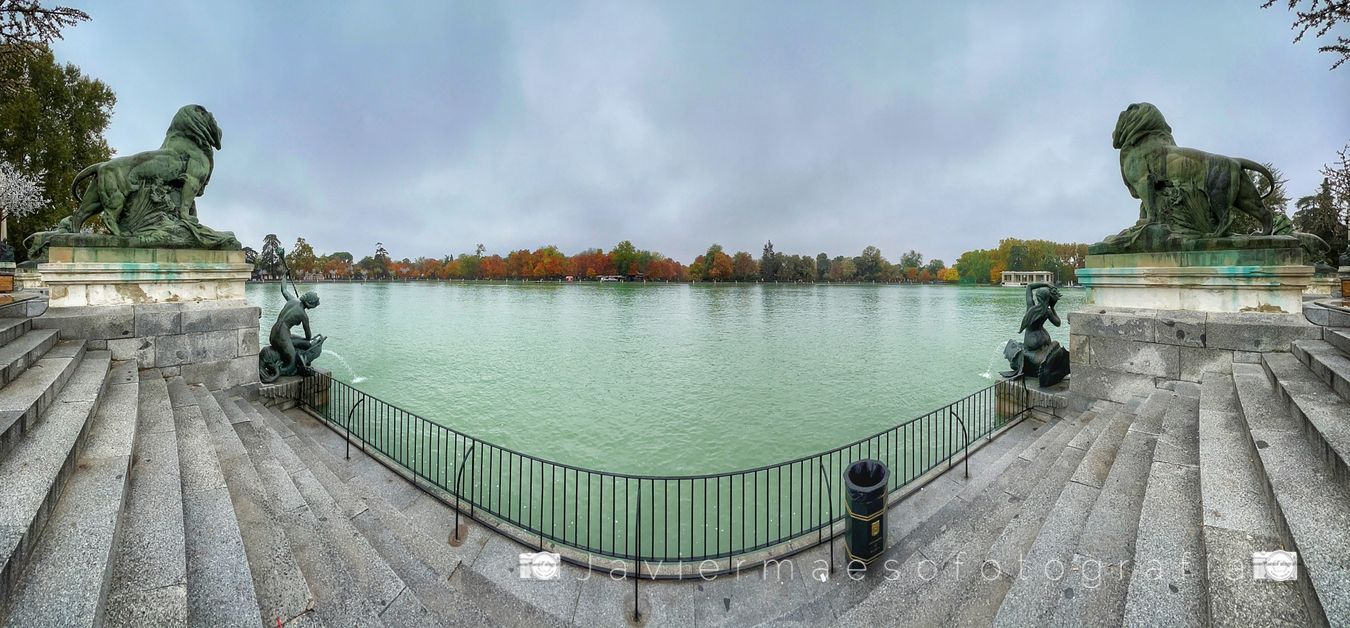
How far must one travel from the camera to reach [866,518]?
13.0 ft

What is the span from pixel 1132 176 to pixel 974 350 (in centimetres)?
995

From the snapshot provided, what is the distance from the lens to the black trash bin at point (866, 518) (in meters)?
3.95

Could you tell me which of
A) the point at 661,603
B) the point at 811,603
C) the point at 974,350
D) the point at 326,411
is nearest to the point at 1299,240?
the point at 811,603

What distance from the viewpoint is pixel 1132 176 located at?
23.9 ft

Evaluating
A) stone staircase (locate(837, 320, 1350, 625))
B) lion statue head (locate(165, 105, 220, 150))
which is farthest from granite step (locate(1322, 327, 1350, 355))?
lion statue head (locate(165, 105, 220, 150))

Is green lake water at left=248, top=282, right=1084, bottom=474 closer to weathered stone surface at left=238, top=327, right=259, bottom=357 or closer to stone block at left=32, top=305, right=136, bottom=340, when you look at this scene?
weathered stone surface at left=238, top=327, right=259, bottom=357

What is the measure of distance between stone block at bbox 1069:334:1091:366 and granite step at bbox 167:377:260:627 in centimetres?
969

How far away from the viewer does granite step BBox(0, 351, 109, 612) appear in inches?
85.0

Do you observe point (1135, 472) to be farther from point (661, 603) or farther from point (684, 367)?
point (684, 367)

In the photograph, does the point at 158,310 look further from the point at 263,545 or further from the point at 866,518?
the point at 866,518

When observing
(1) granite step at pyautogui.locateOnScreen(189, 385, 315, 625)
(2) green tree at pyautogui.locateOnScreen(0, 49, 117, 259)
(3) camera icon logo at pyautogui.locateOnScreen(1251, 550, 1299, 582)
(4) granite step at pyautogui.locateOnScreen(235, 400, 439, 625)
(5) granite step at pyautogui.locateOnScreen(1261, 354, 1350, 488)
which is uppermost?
(2) green tree at pyautogui.locateOnScreen(0, 49, 117, 259)

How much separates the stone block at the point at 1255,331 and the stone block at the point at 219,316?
13659mm

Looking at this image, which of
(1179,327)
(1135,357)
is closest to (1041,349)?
(1135,357)

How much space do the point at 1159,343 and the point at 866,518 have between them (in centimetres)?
591
